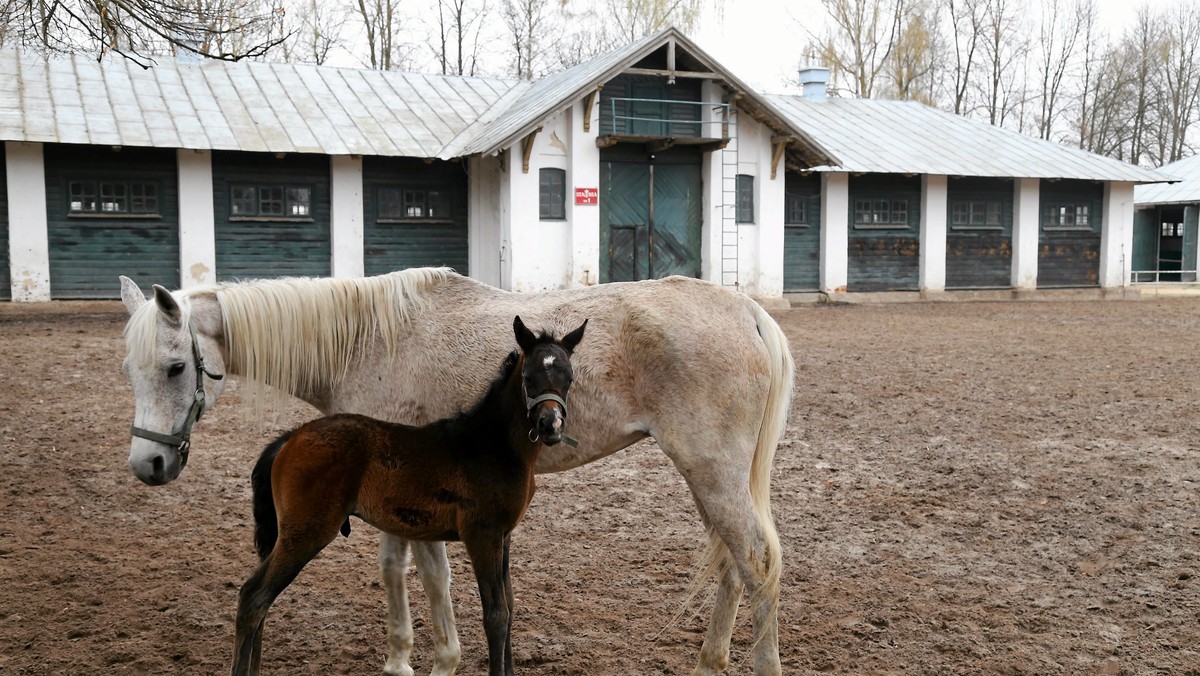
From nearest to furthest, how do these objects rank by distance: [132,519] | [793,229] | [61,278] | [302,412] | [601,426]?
[601,426] → [132,519] → [302,412] → [61,278] → [793,229]

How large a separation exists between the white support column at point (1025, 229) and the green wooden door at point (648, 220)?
9.90 m

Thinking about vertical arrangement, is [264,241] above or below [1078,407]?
above

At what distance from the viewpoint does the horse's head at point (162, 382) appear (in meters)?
3.48

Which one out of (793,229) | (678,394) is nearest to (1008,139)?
(793,229)

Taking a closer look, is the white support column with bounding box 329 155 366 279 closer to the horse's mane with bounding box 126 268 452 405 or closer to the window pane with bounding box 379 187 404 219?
the window pane with bounding box 379 187 404 219

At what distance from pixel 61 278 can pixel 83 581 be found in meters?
15.9

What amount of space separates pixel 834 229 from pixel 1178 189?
18.0m

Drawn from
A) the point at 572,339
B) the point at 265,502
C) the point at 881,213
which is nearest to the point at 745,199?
the point at 881,213

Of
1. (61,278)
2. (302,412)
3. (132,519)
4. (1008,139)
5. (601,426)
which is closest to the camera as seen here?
(601,426)

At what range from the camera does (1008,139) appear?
→ 1086 inches

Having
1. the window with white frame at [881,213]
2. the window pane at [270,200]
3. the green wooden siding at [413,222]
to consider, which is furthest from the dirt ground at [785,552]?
the window with white frame at [881,213]

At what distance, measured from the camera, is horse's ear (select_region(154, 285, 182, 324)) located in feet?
11.1

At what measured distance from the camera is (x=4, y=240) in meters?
17.9

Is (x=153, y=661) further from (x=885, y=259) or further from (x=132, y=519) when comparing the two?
(x=885, y=259)
